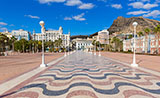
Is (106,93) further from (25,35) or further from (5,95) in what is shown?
(25,35)

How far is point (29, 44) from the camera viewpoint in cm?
6356

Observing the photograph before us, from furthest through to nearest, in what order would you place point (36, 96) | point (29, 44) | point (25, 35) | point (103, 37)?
point (25, 35)
point (103, 37)
point (29, 44)
point (36, 96)

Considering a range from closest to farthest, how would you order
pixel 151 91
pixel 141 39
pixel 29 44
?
pixel 151 91 → pixel 141 39 → pixel 29 44

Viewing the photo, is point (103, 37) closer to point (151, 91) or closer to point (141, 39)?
point (141, 39)

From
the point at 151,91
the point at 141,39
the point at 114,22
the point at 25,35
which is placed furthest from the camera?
the point at 114,22

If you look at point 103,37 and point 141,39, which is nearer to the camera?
point 141,39

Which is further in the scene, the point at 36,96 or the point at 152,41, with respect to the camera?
the point at 152,41

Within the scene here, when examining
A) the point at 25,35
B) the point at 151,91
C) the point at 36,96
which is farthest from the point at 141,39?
the point at 25,35

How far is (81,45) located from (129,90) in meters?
131

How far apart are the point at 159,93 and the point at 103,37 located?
8184 cm

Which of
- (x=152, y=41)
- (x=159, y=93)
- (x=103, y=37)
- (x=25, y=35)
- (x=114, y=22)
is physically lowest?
(x=159, y=93)

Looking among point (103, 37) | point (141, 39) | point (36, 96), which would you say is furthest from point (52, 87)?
point (103, 37)

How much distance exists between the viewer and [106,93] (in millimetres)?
3922

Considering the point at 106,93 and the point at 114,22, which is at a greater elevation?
the point at 114,22
